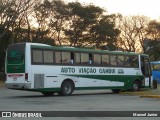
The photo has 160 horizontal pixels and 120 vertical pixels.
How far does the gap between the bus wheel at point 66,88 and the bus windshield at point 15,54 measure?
10.8ft

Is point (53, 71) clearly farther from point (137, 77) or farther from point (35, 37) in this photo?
point (35, 37)

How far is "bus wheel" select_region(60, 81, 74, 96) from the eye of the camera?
86.8 ft

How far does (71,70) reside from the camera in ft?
88.9

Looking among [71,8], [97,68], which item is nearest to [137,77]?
[97,68]

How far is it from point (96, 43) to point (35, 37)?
480 inches

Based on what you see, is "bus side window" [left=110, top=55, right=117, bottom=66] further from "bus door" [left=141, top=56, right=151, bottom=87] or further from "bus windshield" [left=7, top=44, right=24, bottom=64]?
"bus windshield" [left=7, top=44, right=24, bottom=64]

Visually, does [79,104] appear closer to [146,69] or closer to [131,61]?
[131,61]

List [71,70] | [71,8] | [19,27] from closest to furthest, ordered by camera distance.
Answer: [71,70], [19,27], [71,8]

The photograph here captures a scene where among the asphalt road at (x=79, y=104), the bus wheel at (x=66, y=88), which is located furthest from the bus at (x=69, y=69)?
the asphalt road at (x=79, y=104)

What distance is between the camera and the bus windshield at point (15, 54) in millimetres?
24780

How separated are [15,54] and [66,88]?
388 centimetres

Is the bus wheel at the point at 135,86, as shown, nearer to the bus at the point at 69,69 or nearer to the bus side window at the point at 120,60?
the bus at the point at 69,69

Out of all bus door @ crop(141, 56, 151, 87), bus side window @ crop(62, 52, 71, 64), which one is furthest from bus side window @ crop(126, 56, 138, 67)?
bus side window @ crop(62, 52, 71, 64)

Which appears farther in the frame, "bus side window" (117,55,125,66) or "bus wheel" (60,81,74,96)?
"bus side window" (117,55,125,66)
